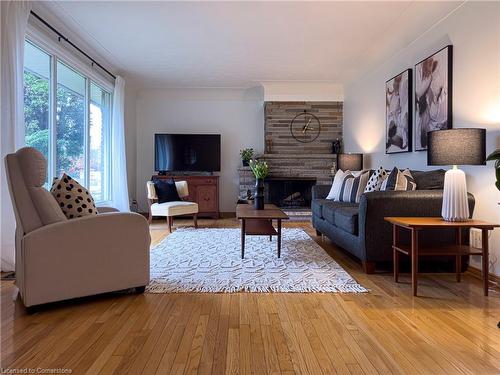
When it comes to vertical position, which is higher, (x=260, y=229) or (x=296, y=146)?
(x=296, y=146)

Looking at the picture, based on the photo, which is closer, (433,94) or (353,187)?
(433,94)

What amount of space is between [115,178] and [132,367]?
15.6 feet

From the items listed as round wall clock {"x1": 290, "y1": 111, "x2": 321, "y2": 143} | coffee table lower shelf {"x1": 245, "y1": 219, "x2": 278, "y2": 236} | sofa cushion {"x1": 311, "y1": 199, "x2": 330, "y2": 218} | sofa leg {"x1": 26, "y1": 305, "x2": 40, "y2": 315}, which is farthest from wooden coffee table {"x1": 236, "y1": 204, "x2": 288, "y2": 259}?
round wall clock {"x1": 290, "y1": 111, "x2": 321, "y2": 143}

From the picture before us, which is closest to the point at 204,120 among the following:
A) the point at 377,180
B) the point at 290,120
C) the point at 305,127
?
the point at 290,120

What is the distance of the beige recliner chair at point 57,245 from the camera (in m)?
2.15

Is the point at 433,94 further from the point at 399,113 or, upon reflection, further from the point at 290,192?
the point at 290,192

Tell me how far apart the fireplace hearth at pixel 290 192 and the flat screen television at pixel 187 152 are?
1204 millimetres

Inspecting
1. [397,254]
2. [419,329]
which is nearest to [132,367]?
[419,329]

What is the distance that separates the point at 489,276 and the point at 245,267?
6.66 ft

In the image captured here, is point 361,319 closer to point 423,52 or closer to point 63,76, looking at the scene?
A: point 423,52

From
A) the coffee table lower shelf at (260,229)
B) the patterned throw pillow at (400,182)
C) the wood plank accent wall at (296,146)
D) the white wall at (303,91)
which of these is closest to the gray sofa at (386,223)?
the patterned throw pillow at (400,182)

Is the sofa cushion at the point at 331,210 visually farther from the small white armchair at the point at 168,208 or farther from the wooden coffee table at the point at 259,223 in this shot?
the small white armchair at the point at 168,208

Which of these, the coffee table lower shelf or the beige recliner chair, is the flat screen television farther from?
the beige recliner chair

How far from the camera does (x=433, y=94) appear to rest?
3.76 meters
